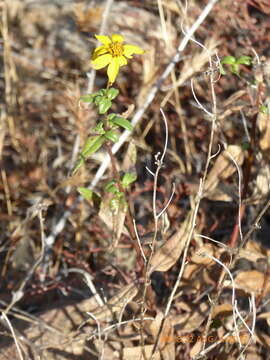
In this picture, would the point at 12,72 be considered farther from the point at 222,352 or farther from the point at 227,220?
the point at 222,352

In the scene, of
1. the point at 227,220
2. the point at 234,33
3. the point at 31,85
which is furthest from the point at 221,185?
the point at 31,85

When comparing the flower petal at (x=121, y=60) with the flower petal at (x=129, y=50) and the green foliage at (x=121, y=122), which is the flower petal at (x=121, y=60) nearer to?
the flower petal at (x=129, y=50)

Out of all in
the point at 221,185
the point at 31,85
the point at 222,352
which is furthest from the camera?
the point at 31,85

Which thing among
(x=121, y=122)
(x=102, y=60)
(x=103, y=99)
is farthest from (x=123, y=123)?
(x=102, y=60)

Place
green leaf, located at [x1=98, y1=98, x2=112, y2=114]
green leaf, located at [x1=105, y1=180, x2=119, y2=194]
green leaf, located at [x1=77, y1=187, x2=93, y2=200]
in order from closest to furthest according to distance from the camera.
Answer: green leaf, located at [x1=98, y1=98, x2=112, y2=114] < green leaf, located at [x1=105, y1=180, x2=119, y2=194] < green leaf, located at [x1=77, y1=187, x2=93, y2=200]

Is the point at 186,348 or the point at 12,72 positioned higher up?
the point at 12,72

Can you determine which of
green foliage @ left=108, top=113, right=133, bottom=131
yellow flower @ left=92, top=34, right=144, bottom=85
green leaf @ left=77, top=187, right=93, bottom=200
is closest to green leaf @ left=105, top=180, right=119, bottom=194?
green leaf @ left=77, top=187, right=93, bottom=200

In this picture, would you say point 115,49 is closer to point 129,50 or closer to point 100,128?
point 129,50

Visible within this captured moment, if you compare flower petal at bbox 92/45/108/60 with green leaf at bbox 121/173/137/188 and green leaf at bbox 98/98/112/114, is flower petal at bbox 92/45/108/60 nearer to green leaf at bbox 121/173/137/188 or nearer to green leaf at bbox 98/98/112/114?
green leaf at bbox 98/98/112/114
